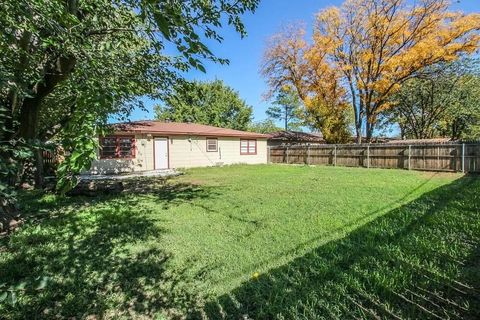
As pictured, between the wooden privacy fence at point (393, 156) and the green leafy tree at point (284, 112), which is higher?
the green leafy tree at point (284, 112)

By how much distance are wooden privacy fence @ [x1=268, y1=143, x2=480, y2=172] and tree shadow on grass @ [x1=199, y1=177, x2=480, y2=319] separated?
1087 cm

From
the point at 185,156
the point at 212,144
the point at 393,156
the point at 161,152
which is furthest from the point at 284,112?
the point at 161,152

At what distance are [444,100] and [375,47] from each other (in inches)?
384

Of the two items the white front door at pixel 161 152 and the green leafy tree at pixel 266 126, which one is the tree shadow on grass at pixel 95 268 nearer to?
the white front door at pixel 161 152

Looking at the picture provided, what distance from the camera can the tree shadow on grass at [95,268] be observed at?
2672mm

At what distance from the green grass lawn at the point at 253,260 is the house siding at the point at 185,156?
7.95 m

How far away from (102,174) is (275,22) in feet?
54.3

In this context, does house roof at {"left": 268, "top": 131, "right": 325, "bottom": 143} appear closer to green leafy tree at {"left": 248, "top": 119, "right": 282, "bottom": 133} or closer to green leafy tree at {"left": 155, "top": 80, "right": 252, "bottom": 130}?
green leafy tree at {"left": 155, "top": 80, "right": 252, "bottom": 130}

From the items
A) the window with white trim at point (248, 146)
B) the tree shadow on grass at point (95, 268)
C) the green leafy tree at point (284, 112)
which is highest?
the green leafy tree at point (284, 112)

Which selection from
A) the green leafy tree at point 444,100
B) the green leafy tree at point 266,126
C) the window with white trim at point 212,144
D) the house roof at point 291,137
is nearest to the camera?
the window with white trim at point 212,144

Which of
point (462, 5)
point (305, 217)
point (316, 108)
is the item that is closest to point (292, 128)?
point (316, 108)

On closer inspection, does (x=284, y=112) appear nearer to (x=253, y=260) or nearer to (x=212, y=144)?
(x=212, y=144)

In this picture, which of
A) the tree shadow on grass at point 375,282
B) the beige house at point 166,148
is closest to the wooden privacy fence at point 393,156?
the beige house at point 166,148

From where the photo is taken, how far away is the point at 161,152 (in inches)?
618
